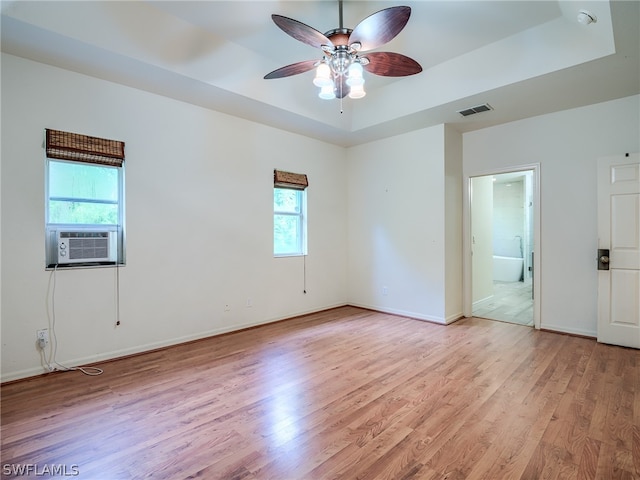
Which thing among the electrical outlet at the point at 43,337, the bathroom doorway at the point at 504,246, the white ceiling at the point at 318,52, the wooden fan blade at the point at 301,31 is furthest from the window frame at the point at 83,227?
the bathroom doorway at the point at 504,246

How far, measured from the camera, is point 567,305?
398 cm

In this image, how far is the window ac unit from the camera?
294cm

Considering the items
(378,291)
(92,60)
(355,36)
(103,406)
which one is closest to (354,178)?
(378,291)

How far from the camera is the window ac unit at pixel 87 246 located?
2943mm

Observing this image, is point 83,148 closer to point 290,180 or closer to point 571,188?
point 290,180

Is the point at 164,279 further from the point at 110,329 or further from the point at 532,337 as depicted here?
the point at 532,337

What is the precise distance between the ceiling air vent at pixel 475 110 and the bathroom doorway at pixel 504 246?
104cm

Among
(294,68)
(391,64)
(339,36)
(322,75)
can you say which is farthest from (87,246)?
(391,64)

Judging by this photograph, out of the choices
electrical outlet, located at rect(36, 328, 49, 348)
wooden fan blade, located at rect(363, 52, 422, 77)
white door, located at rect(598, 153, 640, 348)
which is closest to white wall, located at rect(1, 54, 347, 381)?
electrical outlet, located at rect(36, 328, 49, 348)

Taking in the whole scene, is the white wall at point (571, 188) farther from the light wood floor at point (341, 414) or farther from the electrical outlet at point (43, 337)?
the electrical outlet at point (43, 337)

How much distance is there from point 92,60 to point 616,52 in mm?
4459

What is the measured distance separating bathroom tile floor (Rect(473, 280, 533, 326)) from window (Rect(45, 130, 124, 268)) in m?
4.92

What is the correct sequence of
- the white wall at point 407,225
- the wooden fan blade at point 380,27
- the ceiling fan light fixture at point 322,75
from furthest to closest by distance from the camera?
the white wall at point 407,225, the ceiling fan light fixture at point 322,75, the wooden fan blade at point 380,27

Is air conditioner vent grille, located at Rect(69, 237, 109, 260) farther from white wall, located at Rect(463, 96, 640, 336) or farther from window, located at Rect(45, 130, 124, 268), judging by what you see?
white wall, located at Rect(463, 96, 640, 336)
